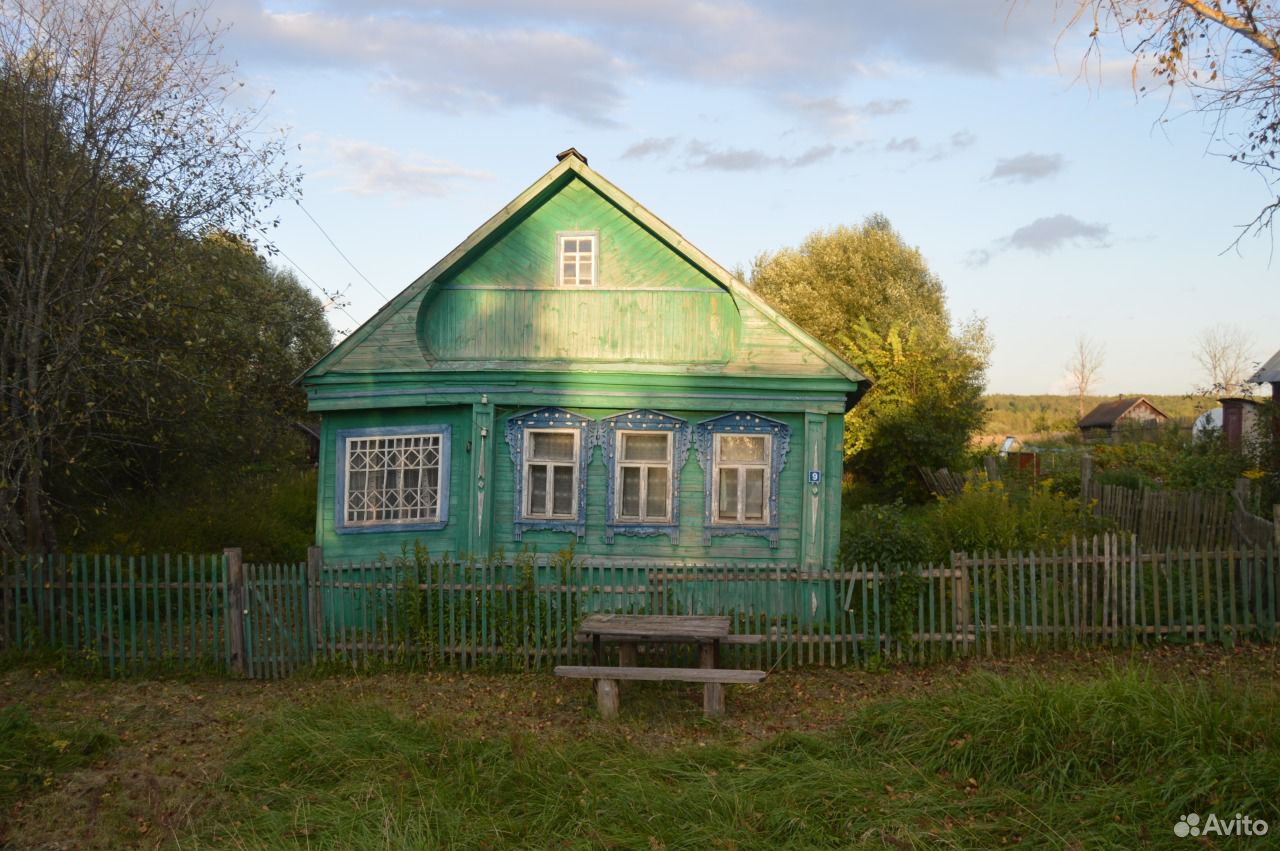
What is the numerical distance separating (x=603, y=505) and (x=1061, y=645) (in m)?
6.03

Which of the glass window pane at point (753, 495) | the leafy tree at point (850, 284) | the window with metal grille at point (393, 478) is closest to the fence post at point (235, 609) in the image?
the window with metal grille at point (393, 478)

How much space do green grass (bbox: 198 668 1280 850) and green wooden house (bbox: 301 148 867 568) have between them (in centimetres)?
539

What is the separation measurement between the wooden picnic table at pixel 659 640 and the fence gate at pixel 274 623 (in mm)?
3412

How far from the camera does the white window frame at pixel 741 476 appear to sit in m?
13.3

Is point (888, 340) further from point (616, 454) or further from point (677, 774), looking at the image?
point (677, 774)

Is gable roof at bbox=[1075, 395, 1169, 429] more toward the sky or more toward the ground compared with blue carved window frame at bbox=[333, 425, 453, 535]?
more toward the sky

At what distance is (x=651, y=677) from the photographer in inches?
365

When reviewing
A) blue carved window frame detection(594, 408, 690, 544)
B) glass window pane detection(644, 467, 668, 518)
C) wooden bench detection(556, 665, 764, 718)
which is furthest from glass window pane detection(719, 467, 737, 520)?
wooden bench detection(556, 665, 764, 718)

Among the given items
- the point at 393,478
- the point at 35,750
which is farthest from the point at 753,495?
the point at 35,750

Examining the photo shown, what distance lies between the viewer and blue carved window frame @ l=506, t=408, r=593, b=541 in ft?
44.3

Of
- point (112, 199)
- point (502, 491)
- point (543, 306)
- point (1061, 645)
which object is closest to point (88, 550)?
point (112, 199)

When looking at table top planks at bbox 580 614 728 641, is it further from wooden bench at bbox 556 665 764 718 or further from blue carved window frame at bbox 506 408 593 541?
blue carved window frame at bbox 506 408 593 541

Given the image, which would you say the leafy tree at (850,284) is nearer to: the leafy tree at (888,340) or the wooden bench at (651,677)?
the leafy tree at (888,340)
